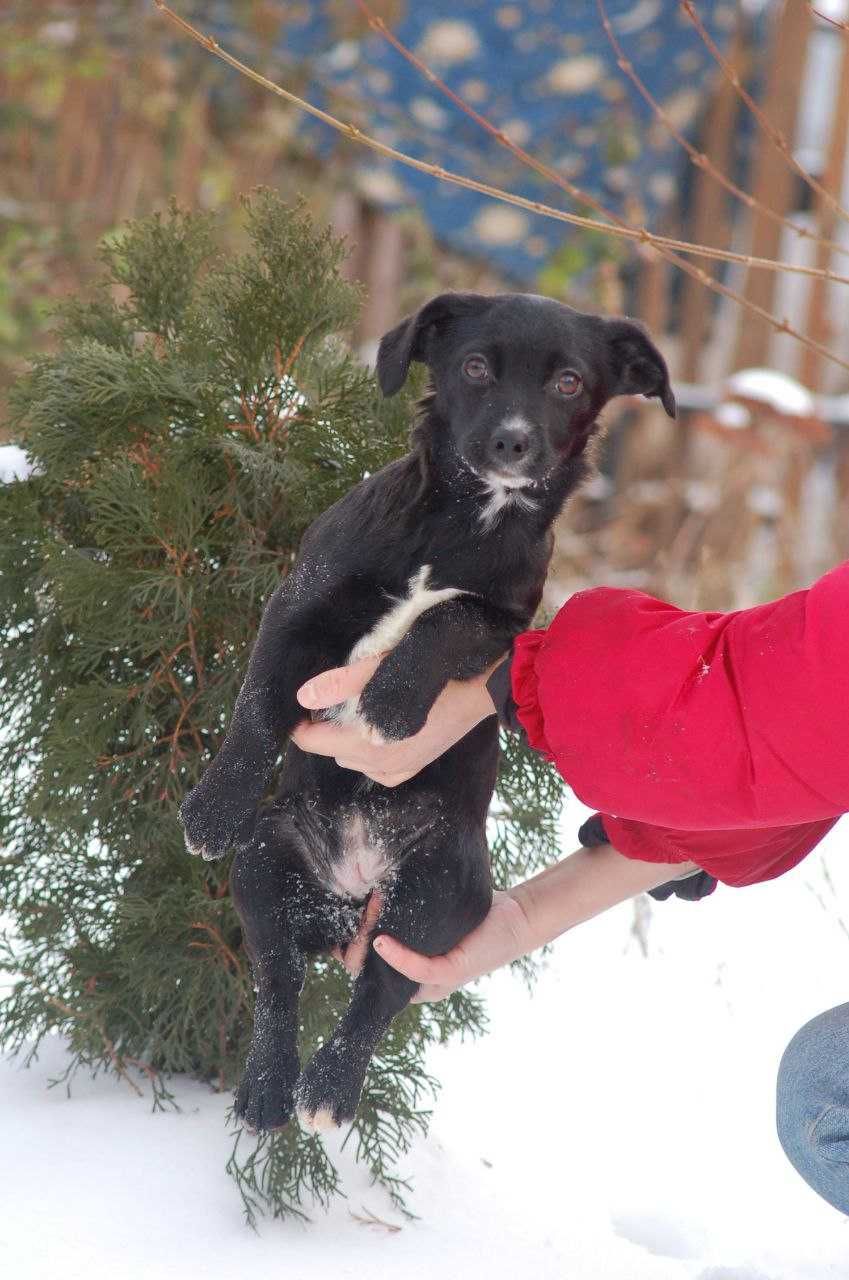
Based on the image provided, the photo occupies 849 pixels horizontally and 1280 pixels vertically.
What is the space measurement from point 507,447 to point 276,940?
0.84m

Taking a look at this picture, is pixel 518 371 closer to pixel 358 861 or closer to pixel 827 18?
pixel 827 18

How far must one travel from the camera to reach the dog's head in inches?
82.1

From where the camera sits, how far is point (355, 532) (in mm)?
2051

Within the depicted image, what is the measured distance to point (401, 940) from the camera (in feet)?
6.70

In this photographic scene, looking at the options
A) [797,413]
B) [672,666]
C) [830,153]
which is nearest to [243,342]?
[672,666]

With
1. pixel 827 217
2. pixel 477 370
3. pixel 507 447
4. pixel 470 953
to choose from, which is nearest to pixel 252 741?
pixel 470 953

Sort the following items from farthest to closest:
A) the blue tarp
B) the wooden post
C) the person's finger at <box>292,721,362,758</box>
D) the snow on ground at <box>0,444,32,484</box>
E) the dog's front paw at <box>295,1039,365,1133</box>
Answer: the wooden post, the blue tarp, the snow on ground at <box>0,444,32,484</box>, the person's finger at <box>292,721,362,758</box>, the dog's front paw at <box>295,1039,365,1133</box>

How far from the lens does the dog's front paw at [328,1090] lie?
192 centimetres

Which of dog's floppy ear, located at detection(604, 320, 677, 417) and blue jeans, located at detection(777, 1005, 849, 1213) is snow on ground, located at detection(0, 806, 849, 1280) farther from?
dog's floppy ear, located at detection(604, 320, 677, 417)

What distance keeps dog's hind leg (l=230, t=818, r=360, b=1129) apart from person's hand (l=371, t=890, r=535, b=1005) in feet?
0.45

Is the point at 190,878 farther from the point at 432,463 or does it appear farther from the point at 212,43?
the point at 212,43

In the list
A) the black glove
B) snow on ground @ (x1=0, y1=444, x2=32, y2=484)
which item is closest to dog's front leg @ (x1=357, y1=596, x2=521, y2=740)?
the black glove

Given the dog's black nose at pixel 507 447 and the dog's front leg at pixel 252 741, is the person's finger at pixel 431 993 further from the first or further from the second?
the dog's black nose at pixel 507 447

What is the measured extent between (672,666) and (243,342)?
96 cm
